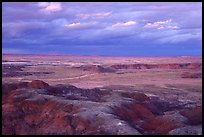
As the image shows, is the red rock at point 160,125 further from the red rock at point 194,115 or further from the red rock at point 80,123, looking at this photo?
the red rock at point 80,123

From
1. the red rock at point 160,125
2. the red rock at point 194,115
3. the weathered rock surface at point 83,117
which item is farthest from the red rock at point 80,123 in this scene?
the red rock at point 194,115

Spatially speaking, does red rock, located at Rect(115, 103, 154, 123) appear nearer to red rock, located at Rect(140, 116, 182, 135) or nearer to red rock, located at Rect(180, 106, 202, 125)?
red rock, located at Rect(140, 116, 182, 135)

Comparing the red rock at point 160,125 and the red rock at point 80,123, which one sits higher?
the red rock at point 80,123

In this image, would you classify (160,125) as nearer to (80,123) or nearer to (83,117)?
(83,117)

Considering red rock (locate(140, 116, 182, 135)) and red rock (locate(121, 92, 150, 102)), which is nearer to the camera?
red rock (locate(140, 116, 182, 135))

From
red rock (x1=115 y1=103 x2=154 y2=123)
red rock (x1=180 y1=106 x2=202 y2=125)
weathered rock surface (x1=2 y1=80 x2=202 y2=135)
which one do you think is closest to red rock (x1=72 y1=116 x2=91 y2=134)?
weathered rock surface (x1=2 y1=80 x2=202 y2=135)

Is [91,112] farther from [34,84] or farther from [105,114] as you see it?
[34,84]

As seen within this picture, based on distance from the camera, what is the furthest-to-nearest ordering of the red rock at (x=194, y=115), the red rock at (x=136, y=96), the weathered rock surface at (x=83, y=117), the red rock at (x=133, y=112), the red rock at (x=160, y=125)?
the red rock at (x=136, y=96) < the red rock at (x=133, y=112) < the red rock at (x=194, y=115) < the red rock at (x=160, y=125) < the weathered rock surface at (x=83, y=117)

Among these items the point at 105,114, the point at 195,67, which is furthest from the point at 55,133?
the point at 195,67
